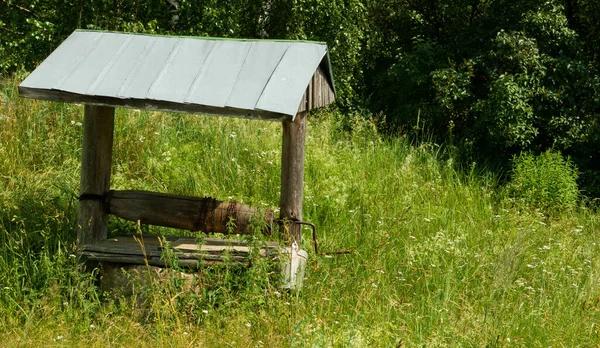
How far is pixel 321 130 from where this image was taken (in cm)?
939

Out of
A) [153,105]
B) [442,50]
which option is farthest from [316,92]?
[442,50]

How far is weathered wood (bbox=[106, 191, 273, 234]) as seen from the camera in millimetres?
5059

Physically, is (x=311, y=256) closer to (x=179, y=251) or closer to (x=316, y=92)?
(x=179, y=251)

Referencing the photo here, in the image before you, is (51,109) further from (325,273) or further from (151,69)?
(325,273)

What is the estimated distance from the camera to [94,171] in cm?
544

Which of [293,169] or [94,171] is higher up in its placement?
[293,169]

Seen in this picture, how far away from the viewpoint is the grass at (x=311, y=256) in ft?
14.1

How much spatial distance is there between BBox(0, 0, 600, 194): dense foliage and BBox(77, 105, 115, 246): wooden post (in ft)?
18.2

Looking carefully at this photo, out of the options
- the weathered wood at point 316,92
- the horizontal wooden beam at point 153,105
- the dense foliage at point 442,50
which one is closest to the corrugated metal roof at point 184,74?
the horizontal wooden beam at point 153,105

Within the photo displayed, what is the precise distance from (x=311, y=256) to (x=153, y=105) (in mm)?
1678

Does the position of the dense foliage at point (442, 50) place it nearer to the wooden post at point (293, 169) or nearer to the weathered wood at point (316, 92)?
the weathered wood at point (316, 92)

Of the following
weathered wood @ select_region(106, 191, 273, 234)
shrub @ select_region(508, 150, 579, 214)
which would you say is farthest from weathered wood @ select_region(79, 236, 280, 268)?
shrub @ select_region(508, 150, 579, 214)

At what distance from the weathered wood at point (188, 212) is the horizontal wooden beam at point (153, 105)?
774 mm

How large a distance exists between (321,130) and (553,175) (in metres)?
2.93
